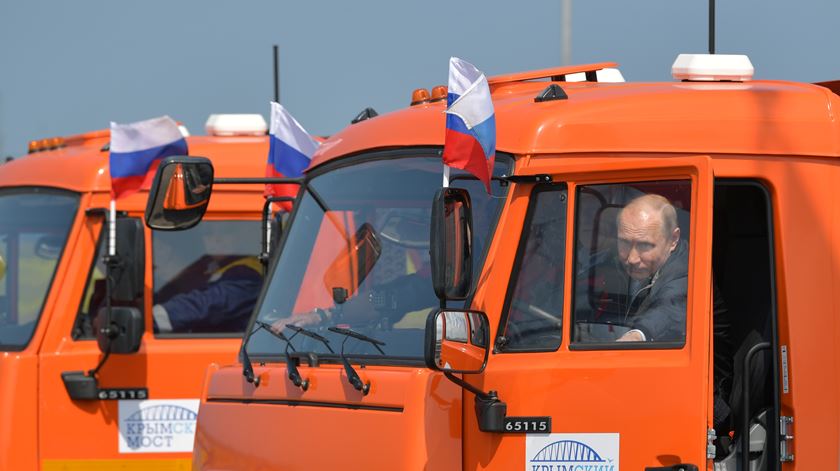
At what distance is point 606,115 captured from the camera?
5.39 m

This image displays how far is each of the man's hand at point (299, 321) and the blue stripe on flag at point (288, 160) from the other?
85.2 inches

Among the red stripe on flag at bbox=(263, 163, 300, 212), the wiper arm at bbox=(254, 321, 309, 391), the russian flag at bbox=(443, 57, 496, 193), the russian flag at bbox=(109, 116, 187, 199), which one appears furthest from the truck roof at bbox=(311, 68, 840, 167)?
the russian flag at bbox=(109, 116, 187, 199)

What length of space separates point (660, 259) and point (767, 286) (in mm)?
500

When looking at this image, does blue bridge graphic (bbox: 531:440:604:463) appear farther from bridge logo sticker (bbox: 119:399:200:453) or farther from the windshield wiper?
bridge logo sticker (bbox: 119:399:200:453)

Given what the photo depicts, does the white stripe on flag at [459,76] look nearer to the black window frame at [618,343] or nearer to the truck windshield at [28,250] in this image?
the black window frame at [618,343]

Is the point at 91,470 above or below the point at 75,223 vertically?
below

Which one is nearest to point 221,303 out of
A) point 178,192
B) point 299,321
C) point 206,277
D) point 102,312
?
point 206,277

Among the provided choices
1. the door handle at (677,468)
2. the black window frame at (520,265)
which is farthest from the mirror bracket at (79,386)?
the door handle at (677,468)

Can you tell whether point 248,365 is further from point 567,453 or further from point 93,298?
point 93,298

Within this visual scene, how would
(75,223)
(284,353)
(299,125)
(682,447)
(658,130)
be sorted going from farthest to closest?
(75,223), (299,125), (284,353), (658,130), (682,447)

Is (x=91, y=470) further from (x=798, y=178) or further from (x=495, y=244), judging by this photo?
(x=798, y=178)

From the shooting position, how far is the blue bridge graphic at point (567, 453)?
5125 millimetres

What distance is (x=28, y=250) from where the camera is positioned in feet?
29.3

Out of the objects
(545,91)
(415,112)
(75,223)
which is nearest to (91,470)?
(75,223)
